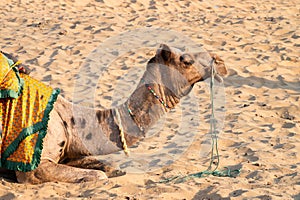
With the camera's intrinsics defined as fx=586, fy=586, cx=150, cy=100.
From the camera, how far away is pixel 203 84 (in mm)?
9320

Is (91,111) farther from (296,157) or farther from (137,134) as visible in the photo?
(296,157)

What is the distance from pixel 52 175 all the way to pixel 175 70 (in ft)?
4.88

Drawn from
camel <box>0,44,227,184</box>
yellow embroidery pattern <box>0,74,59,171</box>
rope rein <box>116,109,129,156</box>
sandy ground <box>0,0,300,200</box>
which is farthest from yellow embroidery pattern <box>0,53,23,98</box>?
rope rein <box>116,109,129,156</box>

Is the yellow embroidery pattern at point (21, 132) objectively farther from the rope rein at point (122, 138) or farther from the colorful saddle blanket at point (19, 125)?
the rope rein at point (122, 138)

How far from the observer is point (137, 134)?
5426 millimetres

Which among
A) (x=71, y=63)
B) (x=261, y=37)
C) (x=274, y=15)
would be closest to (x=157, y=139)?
(x=71, y=63)

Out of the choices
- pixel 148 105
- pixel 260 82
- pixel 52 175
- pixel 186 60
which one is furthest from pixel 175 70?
pixel 260 82

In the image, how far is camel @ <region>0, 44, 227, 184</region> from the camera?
5355mm

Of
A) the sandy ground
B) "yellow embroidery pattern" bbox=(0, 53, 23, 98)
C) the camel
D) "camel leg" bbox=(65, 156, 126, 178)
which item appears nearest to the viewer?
"yellow embroidery pattern" bbox=(0, 53, 23, 98)

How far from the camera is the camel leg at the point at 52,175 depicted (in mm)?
5238

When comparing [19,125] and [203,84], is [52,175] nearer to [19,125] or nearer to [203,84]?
[19,125]

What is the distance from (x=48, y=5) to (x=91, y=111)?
10358 mm

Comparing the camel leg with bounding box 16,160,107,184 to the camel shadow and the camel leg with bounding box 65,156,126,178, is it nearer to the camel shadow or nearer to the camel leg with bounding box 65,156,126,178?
the camel leg with bounding box 65,156,126,178

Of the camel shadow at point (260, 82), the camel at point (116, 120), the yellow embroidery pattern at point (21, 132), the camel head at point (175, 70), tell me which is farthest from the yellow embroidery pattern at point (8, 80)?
the camel shadow at point (260, 82)
